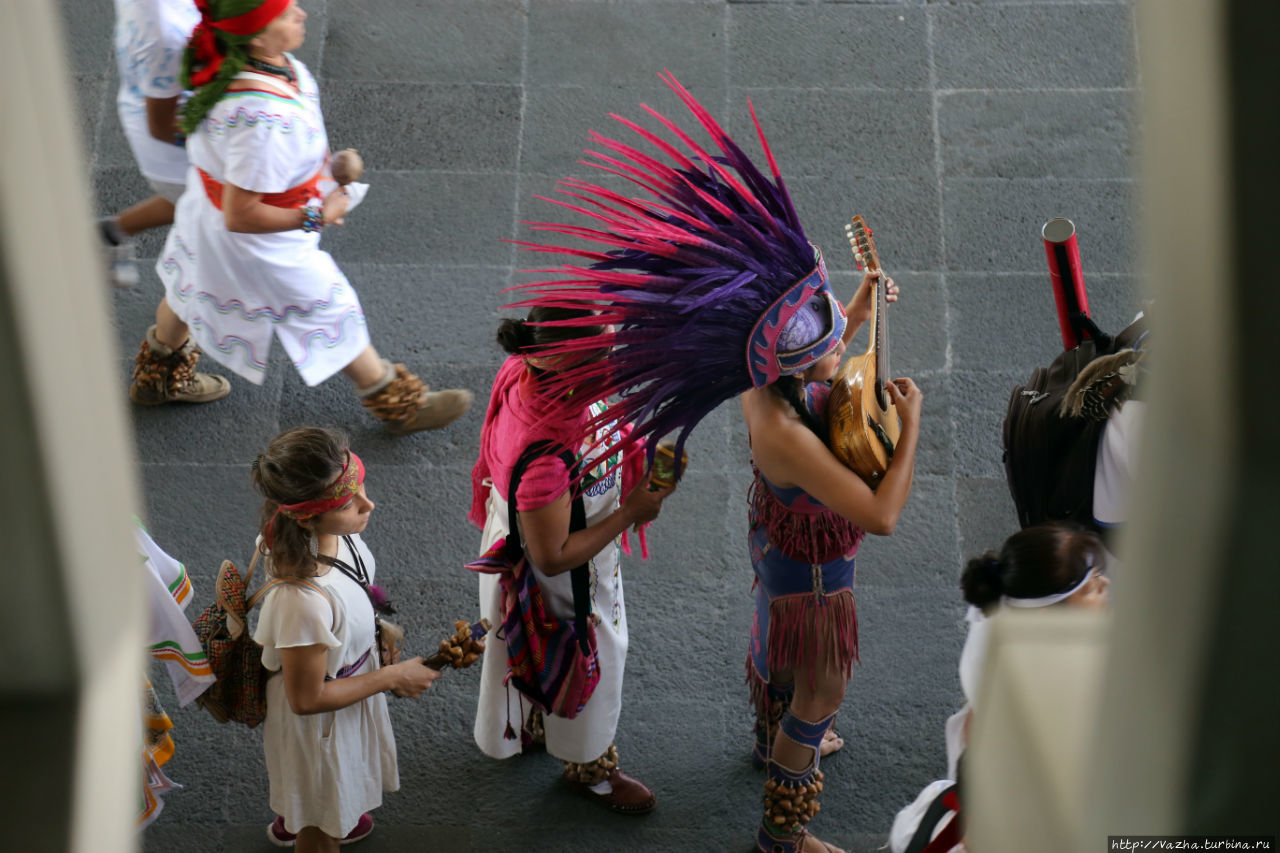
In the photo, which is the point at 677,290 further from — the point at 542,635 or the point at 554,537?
the point at 542,635

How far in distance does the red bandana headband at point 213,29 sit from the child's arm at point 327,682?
1.83m

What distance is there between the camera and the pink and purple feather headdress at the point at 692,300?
265 cm

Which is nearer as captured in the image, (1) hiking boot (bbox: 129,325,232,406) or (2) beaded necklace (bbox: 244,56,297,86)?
(2) beaded necklace (bbox: 244,56,297,86)

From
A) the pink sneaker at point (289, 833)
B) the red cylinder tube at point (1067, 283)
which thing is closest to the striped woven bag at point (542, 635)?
the pink sneaker at point (289, 833)

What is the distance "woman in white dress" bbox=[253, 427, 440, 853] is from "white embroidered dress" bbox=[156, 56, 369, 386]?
49.1 inches

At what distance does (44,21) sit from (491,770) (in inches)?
143

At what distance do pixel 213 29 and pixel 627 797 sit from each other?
97.8 inches

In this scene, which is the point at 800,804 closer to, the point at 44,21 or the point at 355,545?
the point at 355,545

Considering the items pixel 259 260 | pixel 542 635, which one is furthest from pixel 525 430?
pixel 259 260

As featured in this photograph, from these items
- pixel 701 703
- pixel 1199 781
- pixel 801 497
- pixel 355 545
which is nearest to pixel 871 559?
pixel 701 703

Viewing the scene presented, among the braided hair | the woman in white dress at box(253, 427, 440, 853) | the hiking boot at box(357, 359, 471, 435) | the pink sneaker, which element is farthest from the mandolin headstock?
the pink sneaker

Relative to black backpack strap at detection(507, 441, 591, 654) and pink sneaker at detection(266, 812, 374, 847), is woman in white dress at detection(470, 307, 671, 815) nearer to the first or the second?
black backpack strap at detection(507, 441, 591, 654)

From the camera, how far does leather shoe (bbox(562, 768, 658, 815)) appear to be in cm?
359

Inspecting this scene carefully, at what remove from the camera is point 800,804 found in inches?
Result: 131
